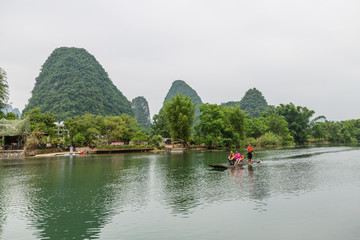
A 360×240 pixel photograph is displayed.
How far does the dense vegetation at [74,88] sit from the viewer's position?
113 metres

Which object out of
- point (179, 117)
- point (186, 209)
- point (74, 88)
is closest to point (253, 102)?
point (74, 88)

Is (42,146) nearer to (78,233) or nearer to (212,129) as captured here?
(212,129)

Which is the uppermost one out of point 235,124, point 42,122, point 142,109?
point 142,109

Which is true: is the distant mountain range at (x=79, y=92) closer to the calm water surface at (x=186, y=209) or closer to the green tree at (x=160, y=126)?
the green tree at (x=160, y=126)

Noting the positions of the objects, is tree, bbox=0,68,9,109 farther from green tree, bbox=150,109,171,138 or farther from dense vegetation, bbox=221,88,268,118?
dense vegetation, bbox=221,88,268,118

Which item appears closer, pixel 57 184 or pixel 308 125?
pixel 57 184

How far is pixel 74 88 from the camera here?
408 ft

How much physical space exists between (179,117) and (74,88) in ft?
261

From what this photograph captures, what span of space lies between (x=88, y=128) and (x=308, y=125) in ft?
238

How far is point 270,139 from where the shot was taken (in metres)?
75.1

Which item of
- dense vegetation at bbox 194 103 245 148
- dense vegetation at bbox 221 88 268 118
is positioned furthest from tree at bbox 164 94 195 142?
dense vegetation at bbox 221 88 268 118

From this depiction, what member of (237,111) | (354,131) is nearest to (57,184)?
(237,111)

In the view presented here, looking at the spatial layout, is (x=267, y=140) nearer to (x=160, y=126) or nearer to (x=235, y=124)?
(x=235, y=124)

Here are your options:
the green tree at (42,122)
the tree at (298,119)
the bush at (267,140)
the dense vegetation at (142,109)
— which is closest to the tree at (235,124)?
the bush at (267,140)
